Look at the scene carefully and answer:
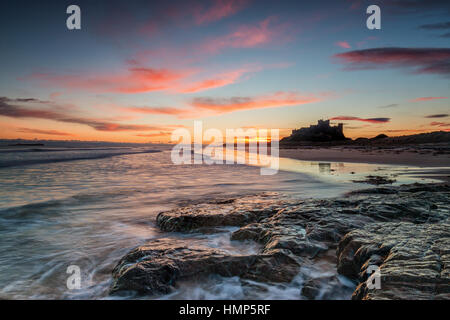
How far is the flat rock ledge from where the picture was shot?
2416 mm

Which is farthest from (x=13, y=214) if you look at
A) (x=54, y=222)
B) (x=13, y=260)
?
(x=13, y=260)

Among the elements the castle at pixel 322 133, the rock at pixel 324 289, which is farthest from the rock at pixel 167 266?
the castle at pixel 322 133

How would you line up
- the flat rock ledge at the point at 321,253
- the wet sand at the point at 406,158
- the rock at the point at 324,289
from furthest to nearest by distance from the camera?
the wet sand at the point at 406,158
the rock at the point at 324,289
the flat rock ledge at the point at 321,253

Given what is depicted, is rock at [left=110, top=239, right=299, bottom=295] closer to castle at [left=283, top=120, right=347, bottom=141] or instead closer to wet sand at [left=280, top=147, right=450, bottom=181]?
wet sand at [left=280, top=147, right=450, bottom=181]

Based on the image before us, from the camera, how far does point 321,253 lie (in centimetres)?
356

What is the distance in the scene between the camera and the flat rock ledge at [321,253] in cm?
242

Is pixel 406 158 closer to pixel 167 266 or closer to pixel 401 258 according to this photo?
pixel 401 258

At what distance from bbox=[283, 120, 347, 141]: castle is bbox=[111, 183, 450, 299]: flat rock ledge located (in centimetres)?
9675

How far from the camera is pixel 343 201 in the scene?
568 cm

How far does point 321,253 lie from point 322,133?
102026 millimetres

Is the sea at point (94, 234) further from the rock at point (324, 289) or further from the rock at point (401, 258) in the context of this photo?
the rock at point (401, 258)

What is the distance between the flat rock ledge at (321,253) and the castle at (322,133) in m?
96.8

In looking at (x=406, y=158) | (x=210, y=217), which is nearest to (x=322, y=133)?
(x=406, y=158)
